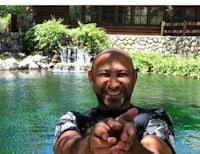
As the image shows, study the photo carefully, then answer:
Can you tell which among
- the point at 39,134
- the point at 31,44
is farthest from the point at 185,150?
the point at 31,44

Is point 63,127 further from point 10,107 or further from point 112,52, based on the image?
point 10,107

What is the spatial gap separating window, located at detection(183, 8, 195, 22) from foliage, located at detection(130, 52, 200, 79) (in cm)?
549

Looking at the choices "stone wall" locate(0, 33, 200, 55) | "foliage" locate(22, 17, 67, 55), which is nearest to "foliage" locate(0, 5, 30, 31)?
"stone wall" locate(0, 33, 200, 55)

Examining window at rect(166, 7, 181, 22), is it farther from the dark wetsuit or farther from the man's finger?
the man's finger

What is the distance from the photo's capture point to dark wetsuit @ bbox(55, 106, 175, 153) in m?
1.62

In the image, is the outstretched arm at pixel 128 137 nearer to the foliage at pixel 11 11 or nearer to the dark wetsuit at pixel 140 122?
the dark wetsuit at pixel 140 122

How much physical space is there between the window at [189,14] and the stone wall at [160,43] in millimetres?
2741

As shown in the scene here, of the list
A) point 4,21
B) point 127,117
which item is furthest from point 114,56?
point 4,21

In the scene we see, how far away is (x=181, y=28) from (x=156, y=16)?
159 cm

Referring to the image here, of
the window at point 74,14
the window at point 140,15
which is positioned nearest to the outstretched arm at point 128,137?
the window at point 140,15

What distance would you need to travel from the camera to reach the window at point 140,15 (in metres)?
21.5

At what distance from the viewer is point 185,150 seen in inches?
248

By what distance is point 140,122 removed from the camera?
1.70 meters

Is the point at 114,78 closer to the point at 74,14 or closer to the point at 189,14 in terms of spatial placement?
the point at 74,14
